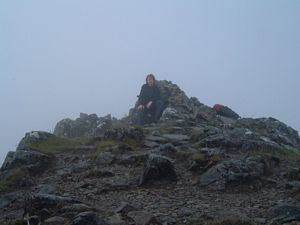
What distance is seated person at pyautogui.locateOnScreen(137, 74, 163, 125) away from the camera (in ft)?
74.6

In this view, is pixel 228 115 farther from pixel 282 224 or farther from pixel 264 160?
pixel 282 224

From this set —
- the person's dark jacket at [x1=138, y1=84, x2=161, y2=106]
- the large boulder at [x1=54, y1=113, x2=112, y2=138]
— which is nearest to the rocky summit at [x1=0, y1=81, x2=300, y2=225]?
the person's dark jacket at [x1=138, y1=84, x2=161, y2=106]

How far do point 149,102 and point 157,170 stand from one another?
10.4 metres

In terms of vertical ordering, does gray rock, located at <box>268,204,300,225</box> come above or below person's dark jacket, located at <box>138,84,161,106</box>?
below

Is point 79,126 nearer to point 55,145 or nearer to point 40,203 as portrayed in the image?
point 55,145

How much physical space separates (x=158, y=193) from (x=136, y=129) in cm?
611

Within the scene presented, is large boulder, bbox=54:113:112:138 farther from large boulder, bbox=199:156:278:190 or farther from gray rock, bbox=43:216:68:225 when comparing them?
gray rock, bbox=43:216:68:225

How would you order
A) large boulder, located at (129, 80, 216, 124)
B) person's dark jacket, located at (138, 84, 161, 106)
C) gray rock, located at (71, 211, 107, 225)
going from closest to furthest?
gray rock, located at (71, 211, 107, 225) → large boulder, located at (129, 80, 216, 124) → person's dark jacket, located at (138, 84, 161, 106)

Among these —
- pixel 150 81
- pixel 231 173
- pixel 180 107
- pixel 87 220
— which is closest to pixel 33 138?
pixel 150 81

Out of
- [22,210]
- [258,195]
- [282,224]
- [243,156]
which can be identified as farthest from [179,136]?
[282,224]

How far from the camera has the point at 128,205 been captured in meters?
10.4

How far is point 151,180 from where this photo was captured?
491 inches

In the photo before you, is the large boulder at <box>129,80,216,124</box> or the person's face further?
the person's face

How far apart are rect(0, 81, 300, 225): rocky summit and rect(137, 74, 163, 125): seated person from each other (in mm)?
3213
